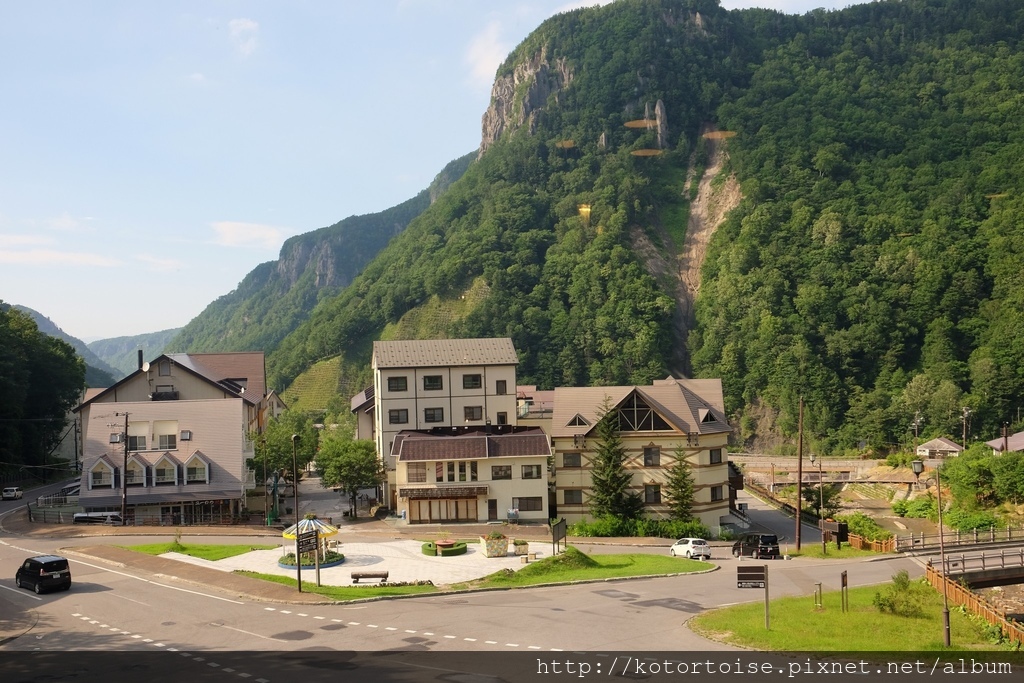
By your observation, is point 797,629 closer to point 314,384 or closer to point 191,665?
point 191,665

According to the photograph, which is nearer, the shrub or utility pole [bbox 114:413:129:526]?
the shrub

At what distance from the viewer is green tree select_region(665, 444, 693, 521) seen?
51500mm

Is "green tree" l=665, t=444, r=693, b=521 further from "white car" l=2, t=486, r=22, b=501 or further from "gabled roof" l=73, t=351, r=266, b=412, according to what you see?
"white car" l=2, t=486, r=22, b=501

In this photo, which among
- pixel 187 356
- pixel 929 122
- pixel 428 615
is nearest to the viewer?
pixel 428 615

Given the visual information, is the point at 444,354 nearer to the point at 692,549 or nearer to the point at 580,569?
the point at 692,549

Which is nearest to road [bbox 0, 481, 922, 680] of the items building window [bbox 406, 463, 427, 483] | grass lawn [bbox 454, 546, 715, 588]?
grass lawn [bbox 454, 546, 715, 588]

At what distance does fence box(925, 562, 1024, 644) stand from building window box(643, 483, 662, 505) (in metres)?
20.1

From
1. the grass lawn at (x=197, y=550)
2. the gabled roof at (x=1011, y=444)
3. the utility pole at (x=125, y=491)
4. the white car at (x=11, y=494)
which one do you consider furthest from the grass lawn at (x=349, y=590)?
the gabled roof at (x=1011, y=444)

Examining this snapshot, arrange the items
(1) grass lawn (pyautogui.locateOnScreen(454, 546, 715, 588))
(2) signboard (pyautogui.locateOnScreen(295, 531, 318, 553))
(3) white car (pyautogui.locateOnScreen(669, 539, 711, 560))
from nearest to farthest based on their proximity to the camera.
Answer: (2) signboard (pyautogui.locateOnScreen(295, 531, 318, 553))
(1) grass lawn (pyautogui.locateOnScreen(454, 546, 715, 588))
(3) white car (pyautogui.locateOnScreen(669, 539, 711, 560))

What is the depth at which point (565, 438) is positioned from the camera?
54.2m

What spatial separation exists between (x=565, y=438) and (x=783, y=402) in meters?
76.1

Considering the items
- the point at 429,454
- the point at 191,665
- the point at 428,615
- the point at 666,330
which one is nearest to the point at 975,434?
the point at 666,330

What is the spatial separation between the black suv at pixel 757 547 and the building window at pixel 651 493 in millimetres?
9692

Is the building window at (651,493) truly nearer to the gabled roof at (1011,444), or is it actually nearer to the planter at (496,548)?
the planter at (496,548)
